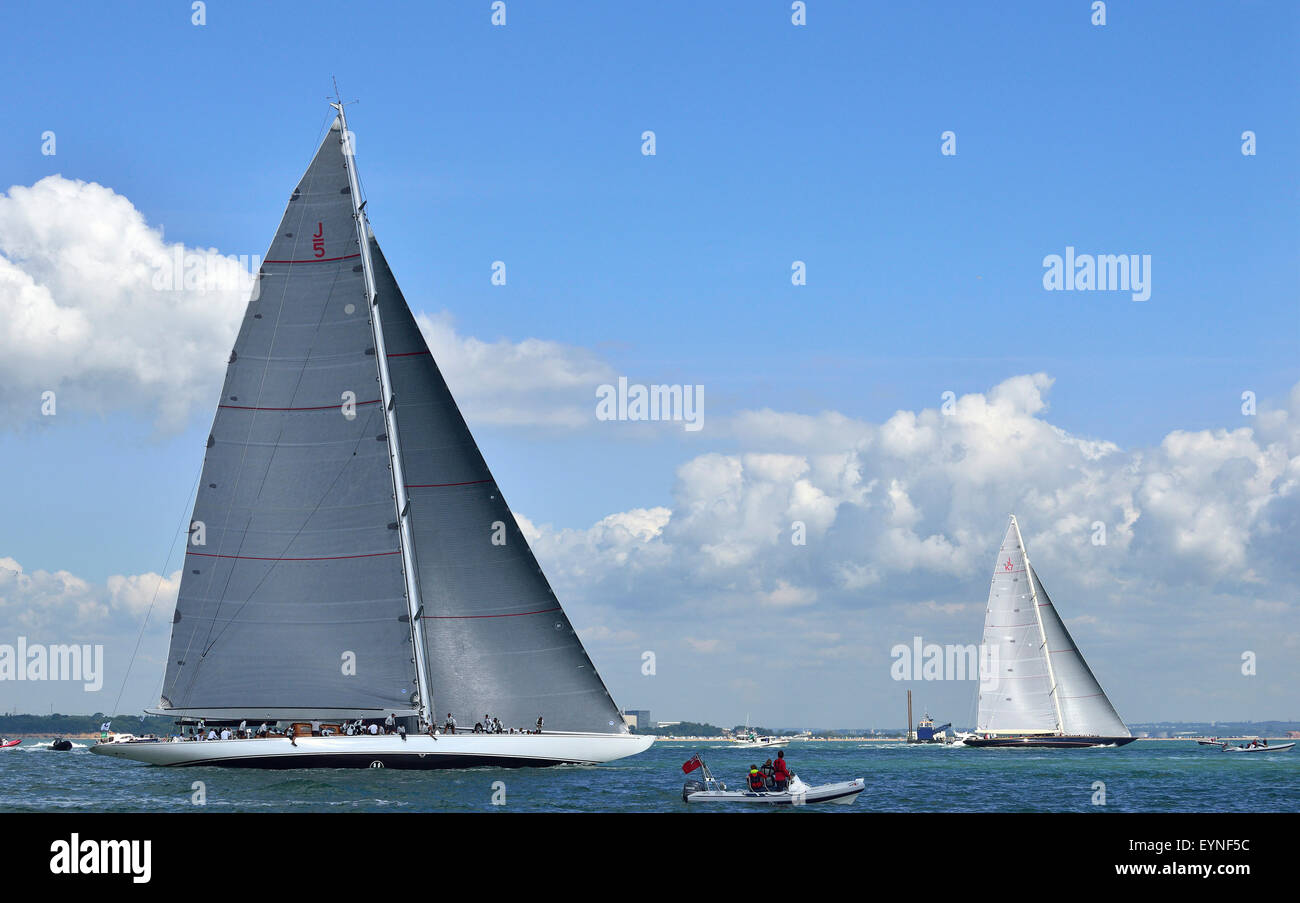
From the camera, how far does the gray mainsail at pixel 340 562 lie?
5725 cm

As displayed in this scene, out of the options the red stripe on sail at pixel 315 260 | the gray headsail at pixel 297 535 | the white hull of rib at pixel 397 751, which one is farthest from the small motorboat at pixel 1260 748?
the red stripe on sail at pixel 315 260

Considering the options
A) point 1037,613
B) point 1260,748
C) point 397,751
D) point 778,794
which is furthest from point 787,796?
point 1260,748

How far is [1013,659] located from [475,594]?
6748 centimetres

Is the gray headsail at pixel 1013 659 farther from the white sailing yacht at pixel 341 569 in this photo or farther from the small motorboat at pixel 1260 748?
the white sailing yacht at pixel 341 569

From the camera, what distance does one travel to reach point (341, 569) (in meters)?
57.3

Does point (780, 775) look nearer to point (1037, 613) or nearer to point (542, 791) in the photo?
point (542, 791)

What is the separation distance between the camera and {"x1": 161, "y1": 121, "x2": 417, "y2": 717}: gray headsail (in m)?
57.2

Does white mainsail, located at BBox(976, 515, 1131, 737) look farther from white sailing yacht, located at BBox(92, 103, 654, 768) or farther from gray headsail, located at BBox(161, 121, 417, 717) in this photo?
gray headsail, located at BBox(161, 121, 417, 717)

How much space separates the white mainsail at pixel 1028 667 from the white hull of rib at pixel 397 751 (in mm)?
63090

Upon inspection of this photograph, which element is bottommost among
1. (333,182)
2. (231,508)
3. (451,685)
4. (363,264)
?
(451,685)

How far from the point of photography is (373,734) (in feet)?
182
